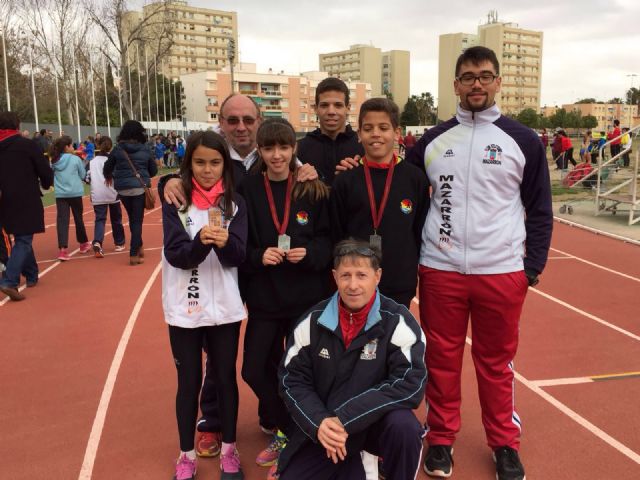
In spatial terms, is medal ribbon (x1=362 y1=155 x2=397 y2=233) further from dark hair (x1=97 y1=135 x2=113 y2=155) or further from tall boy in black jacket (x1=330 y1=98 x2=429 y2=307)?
dark hair (x1=97 y1=135 x2=113 y2=155)

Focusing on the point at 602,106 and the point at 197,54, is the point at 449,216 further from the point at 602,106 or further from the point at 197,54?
the point at 602,106

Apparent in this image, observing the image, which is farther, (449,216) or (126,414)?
(126,414)

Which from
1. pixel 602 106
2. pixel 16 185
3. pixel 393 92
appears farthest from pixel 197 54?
pixel 16 185

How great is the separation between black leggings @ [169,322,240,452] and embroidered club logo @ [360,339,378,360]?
771 mm

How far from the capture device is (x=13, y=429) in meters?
3.67

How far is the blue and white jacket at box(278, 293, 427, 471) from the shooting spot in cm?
253

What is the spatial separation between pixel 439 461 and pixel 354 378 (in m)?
0.91

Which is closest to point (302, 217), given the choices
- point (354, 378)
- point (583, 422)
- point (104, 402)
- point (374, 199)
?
point (374, 199)

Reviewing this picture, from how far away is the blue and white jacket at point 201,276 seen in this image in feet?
9.24

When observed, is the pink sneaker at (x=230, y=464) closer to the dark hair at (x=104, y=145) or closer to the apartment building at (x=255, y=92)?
the dark hair at (x=104, y=145)

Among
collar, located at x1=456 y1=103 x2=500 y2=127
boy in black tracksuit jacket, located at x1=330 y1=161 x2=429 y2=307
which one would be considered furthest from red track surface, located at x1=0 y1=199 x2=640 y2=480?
collar, located at x1=456 y1=103 x2=500 y2=127

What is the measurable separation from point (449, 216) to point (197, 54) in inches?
4411

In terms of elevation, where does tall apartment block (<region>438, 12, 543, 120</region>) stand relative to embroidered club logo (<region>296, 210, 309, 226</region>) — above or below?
above

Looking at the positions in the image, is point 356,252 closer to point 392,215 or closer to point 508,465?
point 392,215
